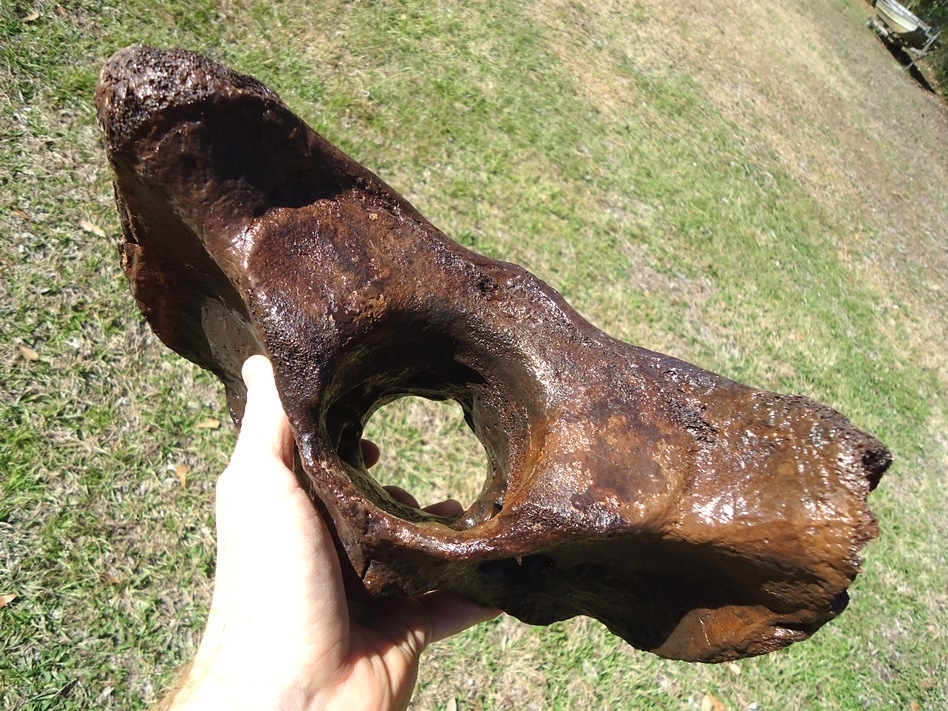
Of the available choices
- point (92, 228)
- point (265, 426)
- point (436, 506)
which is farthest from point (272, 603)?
point (92, 228)

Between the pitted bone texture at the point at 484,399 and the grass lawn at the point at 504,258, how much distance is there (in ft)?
6.18

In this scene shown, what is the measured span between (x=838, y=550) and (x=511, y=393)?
987 mm

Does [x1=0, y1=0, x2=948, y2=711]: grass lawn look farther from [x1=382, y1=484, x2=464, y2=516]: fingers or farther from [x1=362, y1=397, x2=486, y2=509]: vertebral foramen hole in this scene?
[x1=382, y1=484, x2=464, y2=516]: fingers

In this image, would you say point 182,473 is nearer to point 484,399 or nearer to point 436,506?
point 436,506

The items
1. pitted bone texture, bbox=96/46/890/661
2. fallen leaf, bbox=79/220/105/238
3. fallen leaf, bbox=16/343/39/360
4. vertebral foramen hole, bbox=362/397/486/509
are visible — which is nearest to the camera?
pitted bone texture, bbox=96/46/890/661

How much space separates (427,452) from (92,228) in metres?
2.55

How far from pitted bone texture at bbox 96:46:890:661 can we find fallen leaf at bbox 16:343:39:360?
1955 millimetres

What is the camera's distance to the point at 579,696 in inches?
161

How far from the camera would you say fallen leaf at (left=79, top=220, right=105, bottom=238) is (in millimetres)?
4238

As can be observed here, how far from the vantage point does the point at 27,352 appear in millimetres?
3732

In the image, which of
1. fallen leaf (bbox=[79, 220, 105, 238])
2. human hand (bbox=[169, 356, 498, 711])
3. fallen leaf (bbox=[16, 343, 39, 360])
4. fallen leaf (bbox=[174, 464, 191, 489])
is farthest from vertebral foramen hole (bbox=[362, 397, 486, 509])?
human hand (bbox=[169, 356, 498, 711])

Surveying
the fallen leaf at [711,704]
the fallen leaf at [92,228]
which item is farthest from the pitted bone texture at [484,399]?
the fallen leaf at [711,704]

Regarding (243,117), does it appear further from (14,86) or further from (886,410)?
(886,410)

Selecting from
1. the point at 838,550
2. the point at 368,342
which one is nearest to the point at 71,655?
the point at 368,342
